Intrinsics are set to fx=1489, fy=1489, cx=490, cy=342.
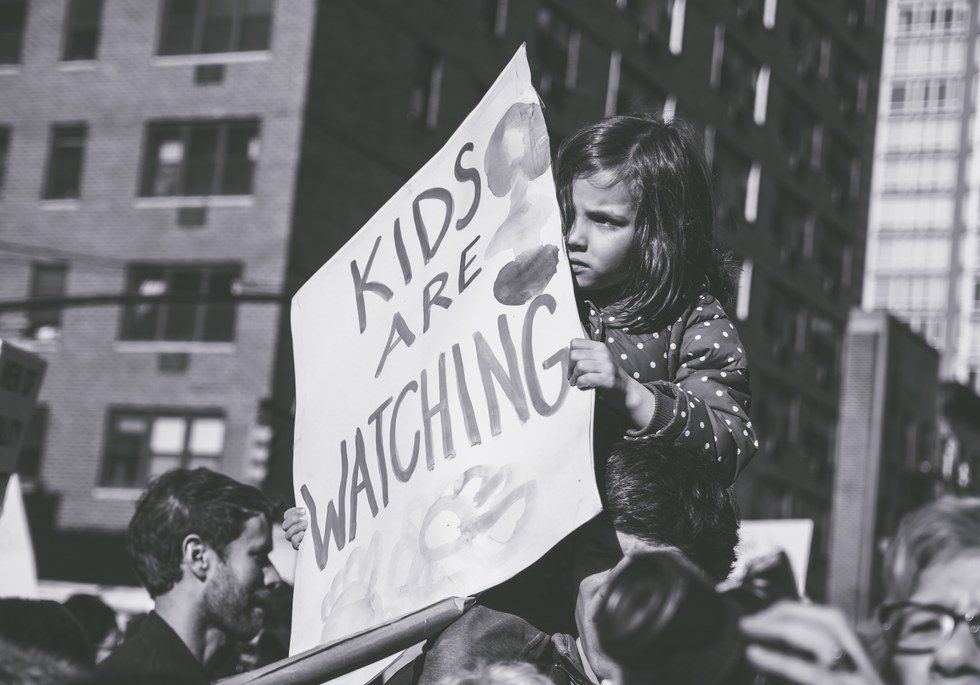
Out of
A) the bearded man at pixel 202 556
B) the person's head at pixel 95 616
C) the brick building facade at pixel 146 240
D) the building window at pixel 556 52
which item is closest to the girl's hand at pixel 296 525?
the bearded man at pixel 202 556

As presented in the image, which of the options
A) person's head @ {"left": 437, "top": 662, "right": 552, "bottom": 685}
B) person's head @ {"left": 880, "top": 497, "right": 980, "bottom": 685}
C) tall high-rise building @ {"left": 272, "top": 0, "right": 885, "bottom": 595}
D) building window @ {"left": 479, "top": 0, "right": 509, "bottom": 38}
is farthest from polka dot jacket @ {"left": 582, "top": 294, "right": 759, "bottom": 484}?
building window @ {"left": 479, "top": 0, "right": 509, "bottom": 38}

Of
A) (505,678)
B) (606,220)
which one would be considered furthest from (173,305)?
(505,678)

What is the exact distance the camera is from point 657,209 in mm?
2695

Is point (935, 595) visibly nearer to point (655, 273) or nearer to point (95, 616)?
point (655, 273)

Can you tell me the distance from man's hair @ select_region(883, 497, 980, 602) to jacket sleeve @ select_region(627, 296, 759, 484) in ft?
1.43

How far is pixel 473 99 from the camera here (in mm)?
25734

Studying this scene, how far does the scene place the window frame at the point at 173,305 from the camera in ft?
75.1

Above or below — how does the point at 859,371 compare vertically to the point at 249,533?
above

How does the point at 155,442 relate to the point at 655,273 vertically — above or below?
below

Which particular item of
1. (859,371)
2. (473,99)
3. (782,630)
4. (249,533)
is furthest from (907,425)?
(782,630)

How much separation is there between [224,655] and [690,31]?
31.0 meters

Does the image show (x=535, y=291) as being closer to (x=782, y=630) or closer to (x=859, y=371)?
(x=782, y=630)

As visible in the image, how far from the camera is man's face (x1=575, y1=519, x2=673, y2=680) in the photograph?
2.35 metres

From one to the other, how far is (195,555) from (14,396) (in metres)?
0.76
